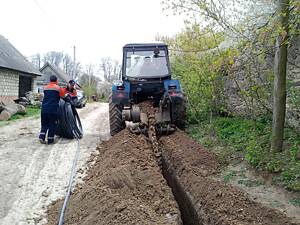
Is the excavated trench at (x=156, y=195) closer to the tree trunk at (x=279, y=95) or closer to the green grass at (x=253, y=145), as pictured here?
the green grass at (x=253, y=145)

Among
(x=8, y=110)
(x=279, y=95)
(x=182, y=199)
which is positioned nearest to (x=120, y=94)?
(x=182, y=199)

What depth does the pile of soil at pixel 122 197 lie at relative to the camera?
12.8ft

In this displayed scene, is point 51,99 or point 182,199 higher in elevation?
point 51,99

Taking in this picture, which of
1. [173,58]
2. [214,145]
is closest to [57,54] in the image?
[173,58]

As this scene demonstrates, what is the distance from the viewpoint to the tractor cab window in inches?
363

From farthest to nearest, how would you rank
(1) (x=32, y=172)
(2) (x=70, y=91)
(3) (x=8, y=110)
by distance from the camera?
(3) (x=8, y=110) → (2) (x=70, y=91) → (1) (x=32, y=172)

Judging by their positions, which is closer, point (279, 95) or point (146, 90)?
point (279, 95)

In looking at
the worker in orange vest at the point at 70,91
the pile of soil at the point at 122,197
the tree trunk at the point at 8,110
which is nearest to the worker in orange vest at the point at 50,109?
the worker in orange vest at the point at 70,91

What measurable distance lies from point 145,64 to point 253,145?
13.9 feet

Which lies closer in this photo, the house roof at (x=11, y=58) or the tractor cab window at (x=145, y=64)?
the tractor cab window at (x=145, y=64)

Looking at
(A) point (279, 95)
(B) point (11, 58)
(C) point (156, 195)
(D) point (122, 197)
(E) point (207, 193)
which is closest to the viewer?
(D) point (122, 197)

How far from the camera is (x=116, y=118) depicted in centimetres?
885

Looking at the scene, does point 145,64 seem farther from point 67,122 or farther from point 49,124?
point 49,124

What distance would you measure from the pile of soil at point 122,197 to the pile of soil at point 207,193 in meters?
0.49
